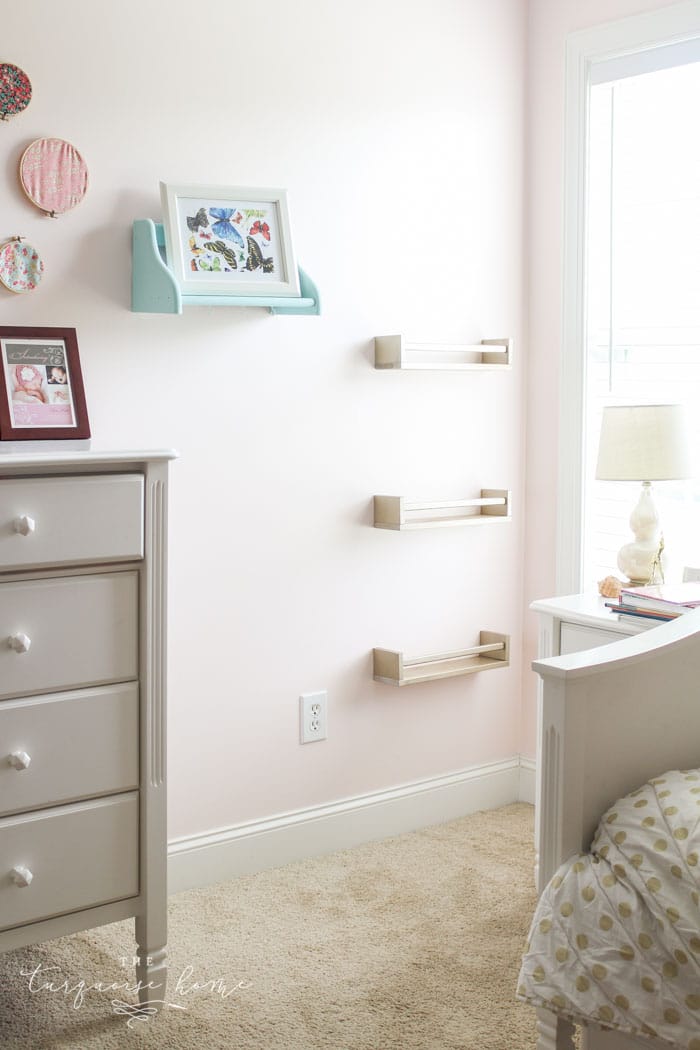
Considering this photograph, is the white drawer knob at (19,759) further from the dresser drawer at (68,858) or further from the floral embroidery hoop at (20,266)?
the floral embroidery hoop at (20,266)

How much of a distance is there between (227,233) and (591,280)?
1.06 metres

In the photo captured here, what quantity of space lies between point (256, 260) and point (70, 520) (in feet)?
2.83

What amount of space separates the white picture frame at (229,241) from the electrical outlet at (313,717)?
102 cm

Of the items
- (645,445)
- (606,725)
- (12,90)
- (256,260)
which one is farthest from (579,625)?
(12,90)

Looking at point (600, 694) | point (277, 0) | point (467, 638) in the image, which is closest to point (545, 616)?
point (467, 638)

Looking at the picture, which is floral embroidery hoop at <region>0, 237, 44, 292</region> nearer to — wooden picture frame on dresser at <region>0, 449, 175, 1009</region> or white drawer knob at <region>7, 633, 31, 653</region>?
wooden picture frame on dresser at <region>0, 449, 175, 1009</region>

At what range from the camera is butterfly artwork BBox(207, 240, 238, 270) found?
243 cm

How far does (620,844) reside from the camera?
1593 mm

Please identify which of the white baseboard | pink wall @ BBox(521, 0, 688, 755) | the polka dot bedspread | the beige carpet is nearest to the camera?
the polka dot bedspread

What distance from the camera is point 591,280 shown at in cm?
297

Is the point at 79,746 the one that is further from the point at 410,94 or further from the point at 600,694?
the point at 410,94

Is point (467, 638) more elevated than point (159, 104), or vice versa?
point (159, 104)

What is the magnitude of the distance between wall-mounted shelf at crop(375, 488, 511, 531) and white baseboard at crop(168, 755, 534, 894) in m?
0.74

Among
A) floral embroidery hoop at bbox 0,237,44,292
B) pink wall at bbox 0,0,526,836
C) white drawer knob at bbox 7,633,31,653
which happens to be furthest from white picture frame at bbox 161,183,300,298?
white drawer knob at bbox 7,633,31,653
